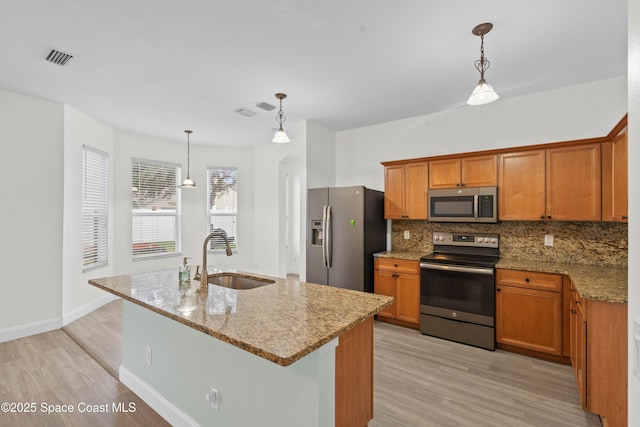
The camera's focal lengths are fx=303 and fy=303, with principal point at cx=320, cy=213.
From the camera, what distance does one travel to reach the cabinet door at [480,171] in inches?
135

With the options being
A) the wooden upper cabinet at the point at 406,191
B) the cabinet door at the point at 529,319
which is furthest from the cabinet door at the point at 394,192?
the cabinet door at the point at 529,319

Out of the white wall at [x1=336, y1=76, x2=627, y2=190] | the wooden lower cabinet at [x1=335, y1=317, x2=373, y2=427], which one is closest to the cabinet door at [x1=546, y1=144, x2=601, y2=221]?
the white wall at [x1=336, y1=76, x2=627, y2=190]

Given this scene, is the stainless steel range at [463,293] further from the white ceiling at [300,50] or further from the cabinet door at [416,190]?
the white ceiling at [300,50]

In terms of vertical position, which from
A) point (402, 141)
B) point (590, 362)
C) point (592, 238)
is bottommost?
point (590, 362)

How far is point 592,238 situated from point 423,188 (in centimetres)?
175

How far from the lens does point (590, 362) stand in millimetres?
2047

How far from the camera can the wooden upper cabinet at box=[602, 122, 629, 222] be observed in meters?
2.40

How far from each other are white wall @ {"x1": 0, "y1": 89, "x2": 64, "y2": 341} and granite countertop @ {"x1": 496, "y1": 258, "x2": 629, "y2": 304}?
5202 millimetres

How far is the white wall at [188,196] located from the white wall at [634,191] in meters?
5.41

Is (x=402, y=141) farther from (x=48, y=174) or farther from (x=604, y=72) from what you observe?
(x=48, y=174)

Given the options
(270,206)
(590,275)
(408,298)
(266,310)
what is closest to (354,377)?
(266,310)

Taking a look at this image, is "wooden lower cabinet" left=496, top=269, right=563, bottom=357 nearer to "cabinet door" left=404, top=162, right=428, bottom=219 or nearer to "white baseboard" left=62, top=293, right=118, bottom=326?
"cabinet door" left=404, top=162, right=428, bottom=219

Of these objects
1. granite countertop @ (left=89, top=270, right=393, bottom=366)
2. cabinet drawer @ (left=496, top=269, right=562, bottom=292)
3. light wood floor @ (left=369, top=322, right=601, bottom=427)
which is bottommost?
light wood floor @ (left=369, top=322, right=601, bottom=427)

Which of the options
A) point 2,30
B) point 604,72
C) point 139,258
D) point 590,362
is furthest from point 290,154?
point 590,362
